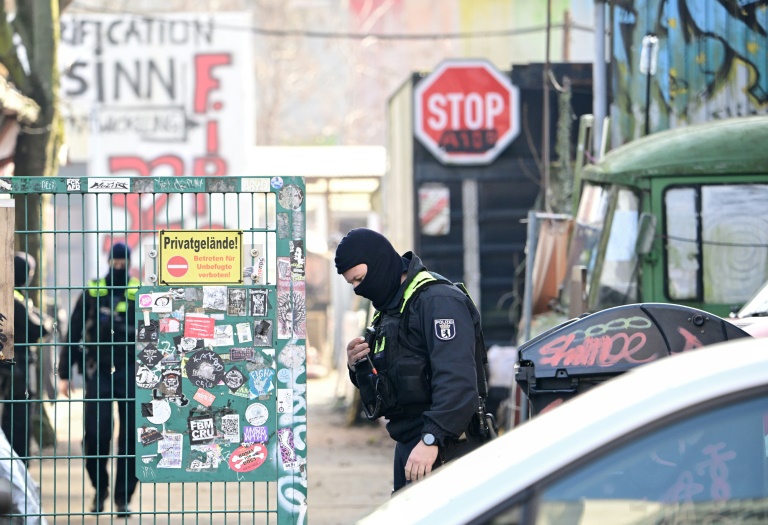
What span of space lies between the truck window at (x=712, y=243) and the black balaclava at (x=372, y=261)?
11.5ft

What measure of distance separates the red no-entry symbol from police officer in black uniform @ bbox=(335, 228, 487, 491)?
70 centimetres

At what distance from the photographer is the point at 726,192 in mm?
8164

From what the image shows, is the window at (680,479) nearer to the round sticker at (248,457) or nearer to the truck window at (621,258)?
the round sticker at (248,457)

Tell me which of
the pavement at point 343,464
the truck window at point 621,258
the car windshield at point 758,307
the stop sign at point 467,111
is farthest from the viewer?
the stop sign at point 467,111

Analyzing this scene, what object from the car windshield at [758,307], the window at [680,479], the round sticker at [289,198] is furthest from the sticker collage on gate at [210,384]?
the window at [680,479]

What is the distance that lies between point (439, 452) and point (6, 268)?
207 cm

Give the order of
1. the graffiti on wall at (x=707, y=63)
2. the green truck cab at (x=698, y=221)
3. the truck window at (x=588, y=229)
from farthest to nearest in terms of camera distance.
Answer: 1. the graffiti on wall at (x=707, y=63)
2. the truck window at (x=588, y=229)
3. the green truck cab at (x=698, y=221)

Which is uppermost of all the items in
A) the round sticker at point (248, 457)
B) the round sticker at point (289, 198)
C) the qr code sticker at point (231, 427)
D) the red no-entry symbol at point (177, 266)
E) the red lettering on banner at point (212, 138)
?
the red lettering on banner at point (212, 138)

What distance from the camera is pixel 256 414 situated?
213 inches

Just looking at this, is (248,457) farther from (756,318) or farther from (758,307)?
(758,307)

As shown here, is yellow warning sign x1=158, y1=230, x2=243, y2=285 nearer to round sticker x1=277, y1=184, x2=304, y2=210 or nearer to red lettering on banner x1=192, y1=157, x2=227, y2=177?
round sticker x1=277, y1=184, x2=304, y2=210

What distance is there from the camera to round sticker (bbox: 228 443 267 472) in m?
5.39

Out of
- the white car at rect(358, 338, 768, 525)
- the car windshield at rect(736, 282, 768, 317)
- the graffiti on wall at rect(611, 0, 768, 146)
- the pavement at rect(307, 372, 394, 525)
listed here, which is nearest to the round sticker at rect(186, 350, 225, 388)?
the pavement at rect(307, 372, 394, 525)

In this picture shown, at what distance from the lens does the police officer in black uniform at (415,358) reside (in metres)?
4.81
